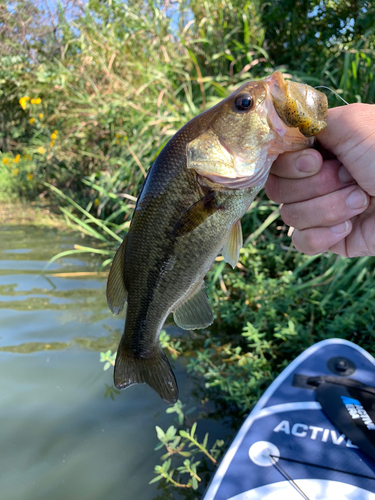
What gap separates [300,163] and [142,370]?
3.18 feet

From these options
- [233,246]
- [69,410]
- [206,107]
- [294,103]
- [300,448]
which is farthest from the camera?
[206,107]

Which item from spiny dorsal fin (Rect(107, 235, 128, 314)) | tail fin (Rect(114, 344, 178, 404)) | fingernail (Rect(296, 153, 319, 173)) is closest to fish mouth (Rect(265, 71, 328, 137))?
fingernail (Rect(296, 153, 319, 173))

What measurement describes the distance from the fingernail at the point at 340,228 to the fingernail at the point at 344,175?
0.20m

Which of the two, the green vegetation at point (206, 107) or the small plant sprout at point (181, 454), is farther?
the green vegetation at point (206, 107)

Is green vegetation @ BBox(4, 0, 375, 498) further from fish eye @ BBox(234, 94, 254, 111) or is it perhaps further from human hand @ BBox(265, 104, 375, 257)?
fish eye @ BBox(234, 94, 254, 111)

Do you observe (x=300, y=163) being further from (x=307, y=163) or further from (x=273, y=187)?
(x=273, y=187)

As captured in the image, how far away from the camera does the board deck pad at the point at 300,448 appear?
1903 mm

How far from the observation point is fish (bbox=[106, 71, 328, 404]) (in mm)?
1092

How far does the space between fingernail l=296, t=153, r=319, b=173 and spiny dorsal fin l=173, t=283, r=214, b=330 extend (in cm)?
57

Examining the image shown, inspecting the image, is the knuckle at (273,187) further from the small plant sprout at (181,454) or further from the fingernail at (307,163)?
the small plant sprout at (181,454)

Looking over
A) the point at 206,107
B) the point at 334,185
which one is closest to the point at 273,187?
the point at 334,185

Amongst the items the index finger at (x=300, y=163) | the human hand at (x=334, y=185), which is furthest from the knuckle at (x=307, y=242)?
→ the index finger at (x=300, y=163)

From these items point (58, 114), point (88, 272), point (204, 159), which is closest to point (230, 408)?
point (204, 159)

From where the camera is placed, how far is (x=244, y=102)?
110cm
